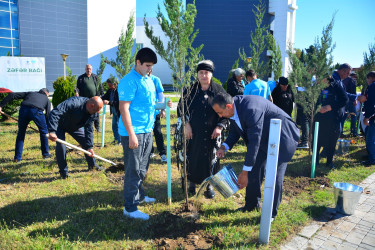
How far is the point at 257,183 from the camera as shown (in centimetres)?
354

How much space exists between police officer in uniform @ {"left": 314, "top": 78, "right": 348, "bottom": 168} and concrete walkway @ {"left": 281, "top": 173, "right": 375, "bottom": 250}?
1787mm

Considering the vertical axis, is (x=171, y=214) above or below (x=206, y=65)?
below

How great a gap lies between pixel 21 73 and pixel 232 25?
1969 centimetres

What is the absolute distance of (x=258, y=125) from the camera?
2863 mm

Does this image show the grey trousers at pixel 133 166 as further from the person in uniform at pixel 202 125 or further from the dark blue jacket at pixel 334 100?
the dark blue jacket at pixel 334 100

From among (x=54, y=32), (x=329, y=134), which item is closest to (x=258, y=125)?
(x=329, y=134)

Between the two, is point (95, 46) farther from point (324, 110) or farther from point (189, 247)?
point (189, 247)

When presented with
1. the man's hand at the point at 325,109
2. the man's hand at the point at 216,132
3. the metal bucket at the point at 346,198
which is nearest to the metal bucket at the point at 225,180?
the man's hand at the point at 216,132

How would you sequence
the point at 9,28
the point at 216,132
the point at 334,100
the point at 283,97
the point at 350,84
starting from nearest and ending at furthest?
the point at 216,132, the point at 334,100, the point at 283,97, the point at 350,84, the point at 9,28

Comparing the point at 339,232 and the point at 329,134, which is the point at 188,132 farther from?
the point at 329,134

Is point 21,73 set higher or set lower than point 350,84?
higher

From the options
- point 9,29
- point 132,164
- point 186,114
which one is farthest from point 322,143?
point 9,29

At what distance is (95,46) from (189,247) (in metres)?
24.5

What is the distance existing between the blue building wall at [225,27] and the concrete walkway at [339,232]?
23763 mm
